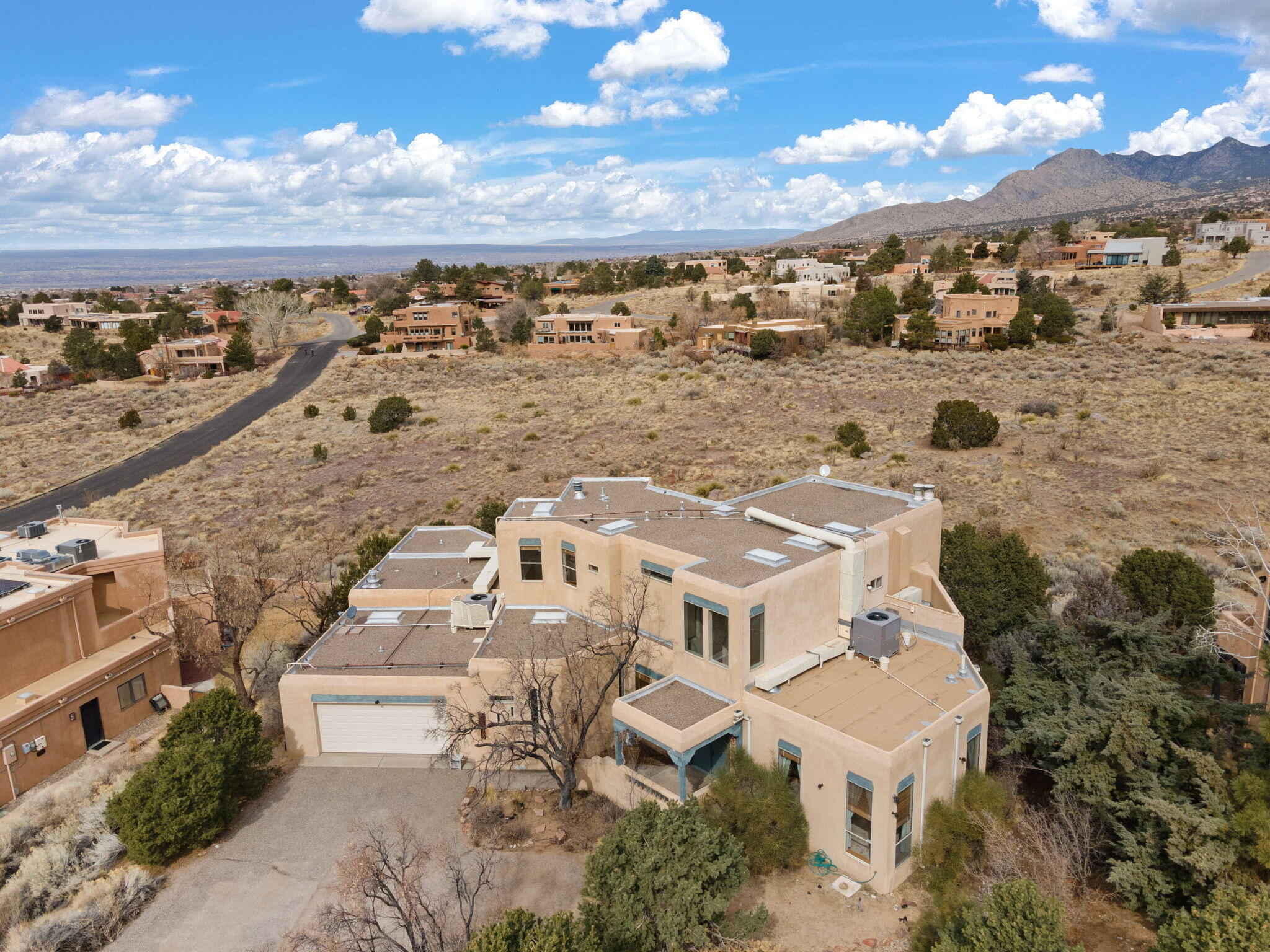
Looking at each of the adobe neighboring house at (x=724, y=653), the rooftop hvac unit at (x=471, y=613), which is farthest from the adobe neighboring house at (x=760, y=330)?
the rooftop hvac unit at (x=471, y=613)

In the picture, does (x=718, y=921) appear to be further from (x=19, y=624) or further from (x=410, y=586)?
(x=19, y=624)

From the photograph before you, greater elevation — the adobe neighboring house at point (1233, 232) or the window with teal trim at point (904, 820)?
the adobe neighboring house at point (1233, 232)

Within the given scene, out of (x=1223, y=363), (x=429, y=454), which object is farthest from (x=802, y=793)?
(x=1223, y=363)

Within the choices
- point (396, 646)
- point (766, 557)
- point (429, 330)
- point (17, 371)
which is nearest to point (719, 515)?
point (766, 557)

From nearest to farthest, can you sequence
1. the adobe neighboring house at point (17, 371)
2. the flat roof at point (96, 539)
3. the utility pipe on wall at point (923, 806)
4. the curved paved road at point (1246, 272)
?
the utility pipe on wall at point (923, 806), the flat roof at point (96, 539), the adobe neighboring house at point (17, 371), the curved paved road at point (1246, 272)

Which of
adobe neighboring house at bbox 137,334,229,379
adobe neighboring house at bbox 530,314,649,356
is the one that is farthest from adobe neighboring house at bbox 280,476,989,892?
adobe neighboring house at bbox 137,334,229,379

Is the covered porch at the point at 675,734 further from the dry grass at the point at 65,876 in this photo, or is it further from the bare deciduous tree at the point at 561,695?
the dry grass at the point at 65,876

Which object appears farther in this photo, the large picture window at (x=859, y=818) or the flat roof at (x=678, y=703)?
the flat roof at (x=678, y=703)
